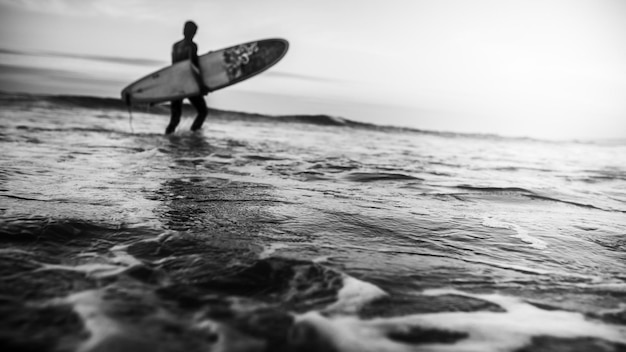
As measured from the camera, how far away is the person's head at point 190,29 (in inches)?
329

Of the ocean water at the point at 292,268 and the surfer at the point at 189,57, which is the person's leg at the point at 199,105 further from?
the ocean water at the point at 292,268

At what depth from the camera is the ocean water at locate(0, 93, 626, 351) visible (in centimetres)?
137

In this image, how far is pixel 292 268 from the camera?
1883 mm

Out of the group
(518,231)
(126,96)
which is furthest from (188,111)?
(518,231)

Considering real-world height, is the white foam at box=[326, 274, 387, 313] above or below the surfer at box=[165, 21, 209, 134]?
below

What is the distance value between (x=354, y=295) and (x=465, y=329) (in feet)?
1.51

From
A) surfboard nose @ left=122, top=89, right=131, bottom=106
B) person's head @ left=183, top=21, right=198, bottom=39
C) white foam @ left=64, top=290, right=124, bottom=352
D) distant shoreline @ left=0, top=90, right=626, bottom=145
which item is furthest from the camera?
distant shoreline @ left=0, top=90, right=626, bottom=145

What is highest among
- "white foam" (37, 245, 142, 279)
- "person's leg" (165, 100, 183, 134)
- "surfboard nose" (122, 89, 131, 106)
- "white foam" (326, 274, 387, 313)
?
"surfboard nose" (122, 89, 131, 106)

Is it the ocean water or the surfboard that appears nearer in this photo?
the ocean water

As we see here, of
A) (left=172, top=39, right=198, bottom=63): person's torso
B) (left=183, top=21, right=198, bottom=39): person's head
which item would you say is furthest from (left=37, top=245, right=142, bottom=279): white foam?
(left=183, top=21, right=198, bottom=39): person's head

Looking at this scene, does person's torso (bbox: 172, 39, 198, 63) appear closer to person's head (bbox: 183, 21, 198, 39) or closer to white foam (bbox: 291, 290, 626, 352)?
person's head (bbox: 183, 21, 198, 39)

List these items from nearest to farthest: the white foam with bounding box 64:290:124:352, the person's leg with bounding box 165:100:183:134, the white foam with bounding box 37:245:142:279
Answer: the white foam with bounding box 64:290:124:352
the white foam with bounding box 37:245:142:279
the person's leg with bounding box 165:100:183:134

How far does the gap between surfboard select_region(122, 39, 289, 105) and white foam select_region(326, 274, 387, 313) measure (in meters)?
7.79

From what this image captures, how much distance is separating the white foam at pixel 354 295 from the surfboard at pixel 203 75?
7.79 metres
